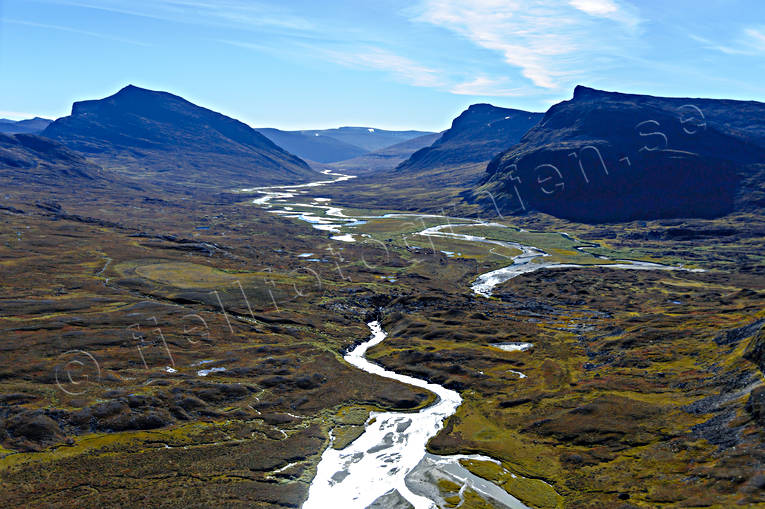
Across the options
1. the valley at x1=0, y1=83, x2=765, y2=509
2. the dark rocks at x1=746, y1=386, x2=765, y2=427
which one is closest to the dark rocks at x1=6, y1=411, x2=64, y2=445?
the valley at x1=0, y1=83, x2=765, y2=509

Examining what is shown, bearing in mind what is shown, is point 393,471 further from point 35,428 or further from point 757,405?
point 35,428

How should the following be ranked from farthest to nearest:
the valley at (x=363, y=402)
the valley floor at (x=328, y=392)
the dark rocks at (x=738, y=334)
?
the dark rocks at (x=738, y=334), the valley at (x=363, y=402), the valley floor at (x=328, y=392)

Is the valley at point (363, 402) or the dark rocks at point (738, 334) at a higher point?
the dark rocks at point (738, 334)

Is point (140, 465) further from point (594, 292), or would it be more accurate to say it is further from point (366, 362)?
point (594, 292)

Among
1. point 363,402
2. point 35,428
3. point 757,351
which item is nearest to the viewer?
point 35,428

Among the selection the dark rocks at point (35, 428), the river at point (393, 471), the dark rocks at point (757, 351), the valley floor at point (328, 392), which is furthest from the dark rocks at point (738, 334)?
the dark rocks at point (35, 428)

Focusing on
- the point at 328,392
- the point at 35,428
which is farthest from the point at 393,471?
the point at 35,428

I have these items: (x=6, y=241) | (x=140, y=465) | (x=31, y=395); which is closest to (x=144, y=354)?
(x=31, y=395)

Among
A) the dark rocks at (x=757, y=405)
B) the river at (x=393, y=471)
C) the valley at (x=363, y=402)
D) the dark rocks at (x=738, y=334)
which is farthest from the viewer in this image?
the dark rocks at (x=738, y=334)

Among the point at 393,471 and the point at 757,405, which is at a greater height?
the point at 757,405

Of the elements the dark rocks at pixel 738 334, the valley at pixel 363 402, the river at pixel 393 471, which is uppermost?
the dark rocks at pixel 738 334

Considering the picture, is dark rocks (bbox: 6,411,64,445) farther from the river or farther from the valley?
the river

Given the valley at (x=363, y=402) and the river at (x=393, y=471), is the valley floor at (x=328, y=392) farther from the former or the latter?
the river at (x=393, y=471)

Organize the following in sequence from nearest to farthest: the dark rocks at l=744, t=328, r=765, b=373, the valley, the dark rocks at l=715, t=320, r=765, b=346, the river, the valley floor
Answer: the valley floor, the valley, the river, the dark rocks at l=744, t=328, r=765, b=373, the dark rocks at l=715, t=320, r=765, b=346
